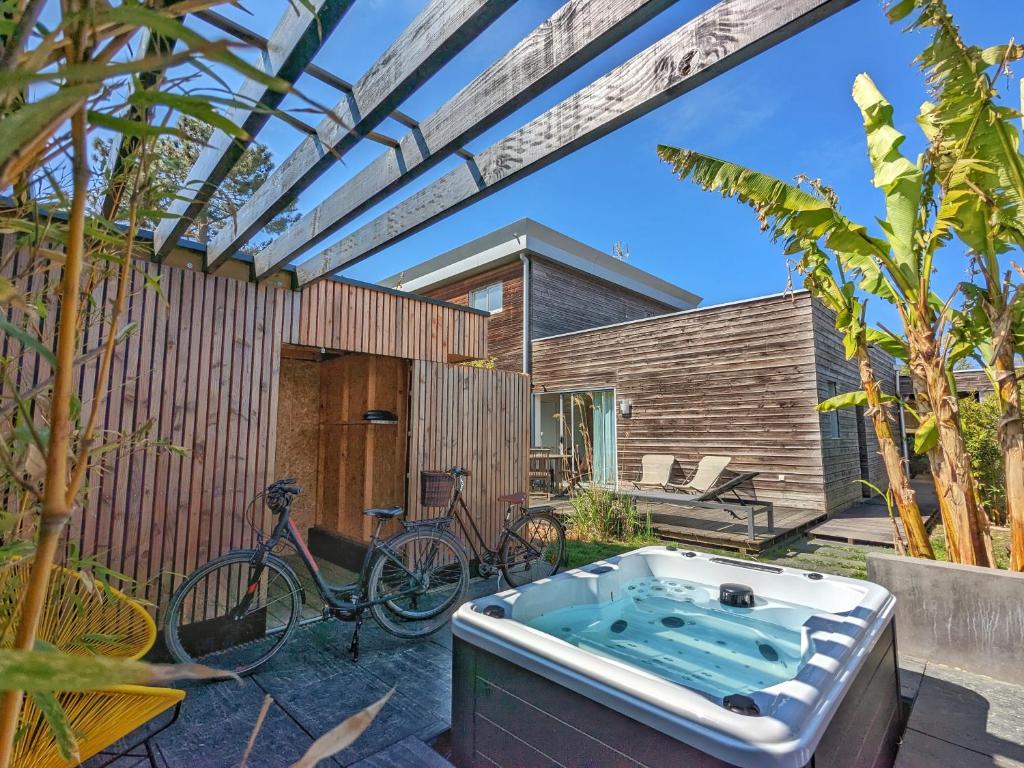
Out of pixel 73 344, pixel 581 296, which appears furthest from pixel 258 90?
pixel 581 296

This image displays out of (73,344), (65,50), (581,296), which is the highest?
(581,296)

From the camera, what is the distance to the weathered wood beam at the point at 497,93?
4.97 feet

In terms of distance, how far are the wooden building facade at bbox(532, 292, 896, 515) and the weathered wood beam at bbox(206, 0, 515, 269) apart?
7357 millimetres

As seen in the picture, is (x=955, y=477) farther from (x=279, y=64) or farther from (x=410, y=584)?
(x=279, y=64)

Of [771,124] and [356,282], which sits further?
[771,124]

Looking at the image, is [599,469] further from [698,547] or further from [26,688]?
[26,688]

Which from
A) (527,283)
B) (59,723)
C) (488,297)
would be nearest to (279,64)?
(59,723)

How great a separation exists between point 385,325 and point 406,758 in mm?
3223

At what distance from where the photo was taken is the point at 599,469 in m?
10.1

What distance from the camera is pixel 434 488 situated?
402cm

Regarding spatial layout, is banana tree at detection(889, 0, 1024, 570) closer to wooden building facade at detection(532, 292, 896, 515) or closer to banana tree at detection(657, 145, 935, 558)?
banana tree at detection(657, 145, 935, 558)

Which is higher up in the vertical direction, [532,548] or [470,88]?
[470,88]

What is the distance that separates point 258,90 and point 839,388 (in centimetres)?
933

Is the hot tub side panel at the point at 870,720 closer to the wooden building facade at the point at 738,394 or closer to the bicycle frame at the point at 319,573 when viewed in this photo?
the bicycle frame at the point at 319,573
